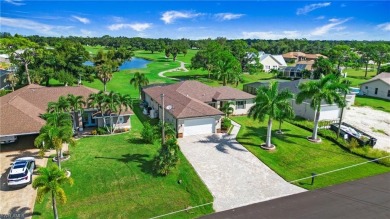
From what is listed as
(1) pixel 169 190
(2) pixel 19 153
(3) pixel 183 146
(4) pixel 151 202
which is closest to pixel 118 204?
(4) pixel 151 202

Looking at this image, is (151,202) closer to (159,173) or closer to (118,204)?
(118,204)

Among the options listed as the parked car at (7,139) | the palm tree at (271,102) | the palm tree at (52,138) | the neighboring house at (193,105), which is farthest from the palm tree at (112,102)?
the palm tree at (271,102)

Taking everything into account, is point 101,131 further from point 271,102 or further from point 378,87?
point 378,87

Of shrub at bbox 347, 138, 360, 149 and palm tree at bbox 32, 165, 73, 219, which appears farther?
shrub at bbox 347, 138, 360, 149

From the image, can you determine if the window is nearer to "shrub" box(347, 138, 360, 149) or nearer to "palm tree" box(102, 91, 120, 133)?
"shrub" box(347, 138, 360, 149)

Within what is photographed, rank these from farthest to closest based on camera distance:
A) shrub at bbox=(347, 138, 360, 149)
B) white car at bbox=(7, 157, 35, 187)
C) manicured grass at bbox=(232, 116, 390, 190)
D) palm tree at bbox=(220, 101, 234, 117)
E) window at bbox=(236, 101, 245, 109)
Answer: window at bbox=(236, 101, 245, 109)
palm tree at bbox=(220, 101, 234, 117)
shrub at bbox=(347, 138, 360, 149)
manicured grass at bbox=(232, 116, 390, 190)
white car at bbox=(7, 157, 35, 187)

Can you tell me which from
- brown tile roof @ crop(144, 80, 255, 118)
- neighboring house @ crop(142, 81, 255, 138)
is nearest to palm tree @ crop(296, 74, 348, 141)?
neighboring house @ crop(142, 81, 255, 138)

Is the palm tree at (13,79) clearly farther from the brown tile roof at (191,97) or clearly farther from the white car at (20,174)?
the white car at (20,174)
